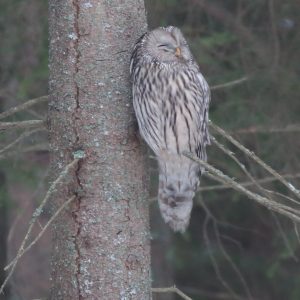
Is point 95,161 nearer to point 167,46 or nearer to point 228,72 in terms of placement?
point 167,46

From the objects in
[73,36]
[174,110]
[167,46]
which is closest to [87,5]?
[73,36]

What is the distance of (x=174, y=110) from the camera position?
395 cm

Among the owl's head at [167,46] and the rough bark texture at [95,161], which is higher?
the owl's head at [167,46]

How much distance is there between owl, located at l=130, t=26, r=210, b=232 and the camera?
3.90 m

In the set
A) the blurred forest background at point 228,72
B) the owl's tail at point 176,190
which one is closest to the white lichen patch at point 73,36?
the owl's tail at point 176,190

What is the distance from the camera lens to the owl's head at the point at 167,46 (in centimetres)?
390

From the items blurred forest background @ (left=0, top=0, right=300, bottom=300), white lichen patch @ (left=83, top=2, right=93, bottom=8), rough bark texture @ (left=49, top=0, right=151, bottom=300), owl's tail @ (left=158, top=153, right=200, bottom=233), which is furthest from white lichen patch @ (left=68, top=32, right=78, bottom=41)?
blurred forest background @ (left=0, top=0, right=300, bottom=300)

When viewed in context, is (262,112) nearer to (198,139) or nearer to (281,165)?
(281,165)

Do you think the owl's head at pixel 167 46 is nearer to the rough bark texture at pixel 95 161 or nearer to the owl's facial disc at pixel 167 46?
the owl's facial disc at pixel 167 46

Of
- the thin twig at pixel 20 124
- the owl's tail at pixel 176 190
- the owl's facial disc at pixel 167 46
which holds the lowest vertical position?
the owl's tail at pixel 176 190

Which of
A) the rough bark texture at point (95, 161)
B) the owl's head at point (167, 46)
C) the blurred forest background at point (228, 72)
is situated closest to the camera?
the rough bark texture at point (95, 161)

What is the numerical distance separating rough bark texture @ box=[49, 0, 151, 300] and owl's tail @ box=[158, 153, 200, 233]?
0.25 m

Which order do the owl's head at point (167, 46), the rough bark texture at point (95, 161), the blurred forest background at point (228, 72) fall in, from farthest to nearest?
the blurred forest background at point (228, 72)
the owl's head at point (167, 46)
the rough bark texture at point (95, 161)

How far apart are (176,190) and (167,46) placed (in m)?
0.64
